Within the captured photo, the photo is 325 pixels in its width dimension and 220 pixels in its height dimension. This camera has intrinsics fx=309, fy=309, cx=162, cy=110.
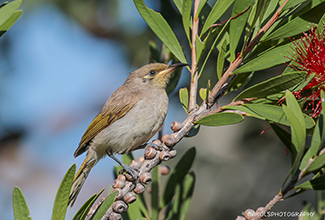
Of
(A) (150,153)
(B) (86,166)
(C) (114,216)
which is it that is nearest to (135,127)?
(B) (86,166)

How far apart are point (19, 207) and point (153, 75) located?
247 centimetres

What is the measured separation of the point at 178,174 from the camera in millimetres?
2209

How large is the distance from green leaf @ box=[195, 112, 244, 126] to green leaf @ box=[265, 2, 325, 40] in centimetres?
48

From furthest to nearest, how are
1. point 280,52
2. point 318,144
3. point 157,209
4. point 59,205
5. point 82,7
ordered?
point 82,7, point 157,209, point 280,52, point 59,205, point 318,144

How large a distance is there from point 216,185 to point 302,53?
103 inches

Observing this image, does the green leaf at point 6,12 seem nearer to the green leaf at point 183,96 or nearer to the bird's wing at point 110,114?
the green leaf at point 183,96

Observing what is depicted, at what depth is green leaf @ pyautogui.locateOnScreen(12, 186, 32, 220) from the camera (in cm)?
135

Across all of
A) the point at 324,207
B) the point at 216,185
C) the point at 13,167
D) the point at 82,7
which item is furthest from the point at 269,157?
the point at 13,167

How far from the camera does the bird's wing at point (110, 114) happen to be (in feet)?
11.0

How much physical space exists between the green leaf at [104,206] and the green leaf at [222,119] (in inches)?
22.9

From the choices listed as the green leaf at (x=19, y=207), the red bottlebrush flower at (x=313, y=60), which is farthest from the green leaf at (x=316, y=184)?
the green leaf at (x=19, y=207)

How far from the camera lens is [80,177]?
3217mm

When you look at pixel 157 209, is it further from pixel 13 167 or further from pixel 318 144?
pixel 13 167

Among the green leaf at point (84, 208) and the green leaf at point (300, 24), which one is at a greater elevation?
the green leaf at point (300, 24)
